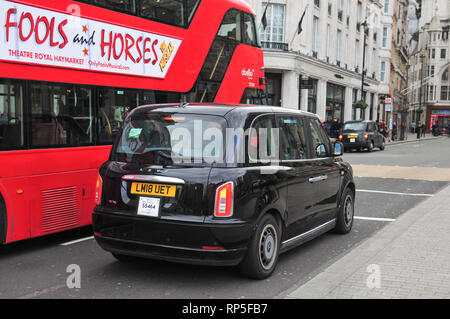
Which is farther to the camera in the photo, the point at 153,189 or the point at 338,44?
the point at 338,44

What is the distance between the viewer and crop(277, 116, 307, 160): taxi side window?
558cm

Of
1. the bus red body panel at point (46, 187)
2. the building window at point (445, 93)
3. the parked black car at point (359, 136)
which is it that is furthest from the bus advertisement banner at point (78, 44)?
the building window at point (445, 93)

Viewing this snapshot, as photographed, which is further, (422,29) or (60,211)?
(422,29)

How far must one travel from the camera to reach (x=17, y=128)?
5.77m

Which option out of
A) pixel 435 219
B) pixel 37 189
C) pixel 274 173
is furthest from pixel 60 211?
pixel 435 219

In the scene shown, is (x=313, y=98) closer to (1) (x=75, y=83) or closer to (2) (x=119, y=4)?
(2) (x=119, y=4)

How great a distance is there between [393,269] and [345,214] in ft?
7.07

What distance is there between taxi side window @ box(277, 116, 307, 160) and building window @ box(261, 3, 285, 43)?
88.6ft

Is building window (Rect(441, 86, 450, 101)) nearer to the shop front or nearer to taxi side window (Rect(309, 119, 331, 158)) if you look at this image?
the shop front

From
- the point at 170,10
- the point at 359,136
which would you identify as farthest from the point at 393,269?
the point at 359,136

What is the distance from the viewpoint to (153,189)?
4762mm

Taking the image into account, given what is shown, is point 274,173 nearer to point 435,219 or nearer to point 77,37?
point 77,37

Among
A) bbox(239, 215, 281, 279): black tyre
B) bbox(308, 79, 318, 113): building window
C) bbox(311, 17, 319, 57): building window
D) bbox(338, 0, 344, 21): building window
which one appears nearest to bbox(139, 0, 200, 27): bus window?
bbox(239, 215, 281, 279): black tyre

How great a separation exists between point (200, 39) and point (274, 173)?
13.8 ft
